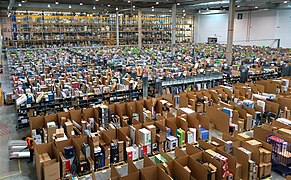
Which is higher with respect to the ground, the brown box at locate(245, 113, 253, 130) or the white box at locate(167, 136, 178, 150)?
the brown box at locate(245, 113, 253, 130)

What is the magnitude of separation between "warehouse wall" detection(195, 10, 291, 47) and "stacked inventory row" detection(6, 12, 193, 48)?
6009 millimetres

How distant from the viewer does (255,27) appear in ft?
98.3

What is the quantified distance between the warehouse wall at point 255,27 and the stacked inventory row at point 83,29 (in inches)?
237

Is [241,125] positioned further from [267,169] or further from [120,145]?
[120,145]

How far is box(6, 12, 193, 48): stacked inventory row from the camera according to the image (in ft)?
86.8

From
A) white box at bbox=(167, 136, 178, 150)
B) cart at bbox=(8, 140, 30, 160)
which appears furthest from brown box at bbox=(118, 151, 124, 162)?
cart at bbox=(8, 140, 30, 160)

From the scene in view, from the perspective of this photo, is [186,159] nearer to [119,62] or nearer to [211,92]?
[211,92]

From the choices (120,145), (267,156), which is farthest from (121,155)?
(267,156)

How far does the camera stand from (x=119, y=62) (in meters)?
17.2

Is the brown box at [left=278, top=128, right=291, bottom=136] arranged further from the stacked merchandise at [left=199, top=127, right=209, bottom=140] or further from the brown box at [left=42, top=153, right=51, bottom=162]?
the brown box at [left=42, top=153, right=51, bottom=162]

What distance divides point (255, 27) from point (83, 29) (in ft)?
62.6

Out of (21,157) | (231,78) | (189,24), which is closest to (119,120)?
(21,157)

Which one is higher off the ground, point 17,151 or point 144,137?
point 144,137

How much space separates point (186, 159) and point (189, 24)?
34173mm
